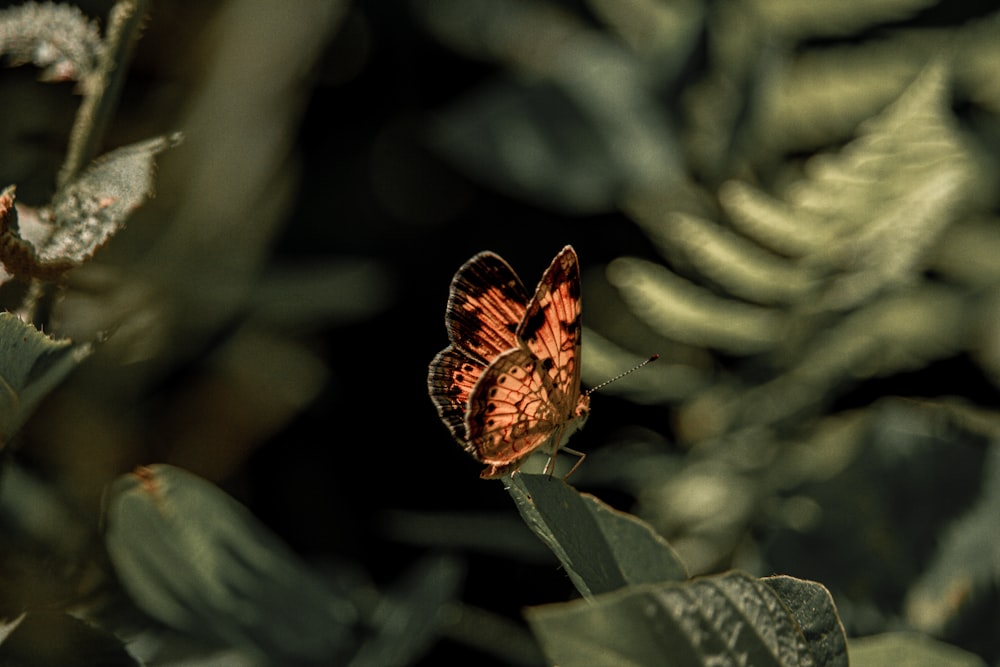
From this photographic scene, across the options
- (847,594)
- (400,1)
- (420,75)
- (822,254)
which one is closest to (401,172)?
(420,75)

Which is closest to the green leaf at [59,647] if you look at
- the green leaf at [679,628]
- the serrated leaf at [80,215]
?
the serrated leaf at [80,215]

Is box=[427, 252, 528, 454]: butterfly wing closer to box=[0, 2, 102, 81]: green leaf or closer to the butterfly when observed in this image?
the butterfly

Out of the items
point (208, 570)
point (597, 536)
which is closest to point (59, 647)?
point (208, 570)

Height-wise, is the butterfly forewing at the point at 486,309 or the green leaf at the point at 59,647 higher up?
the butterfly forewing at the point at 486,309

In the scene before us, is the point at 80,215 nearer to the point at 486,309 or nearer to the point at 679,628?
the point at 486,309

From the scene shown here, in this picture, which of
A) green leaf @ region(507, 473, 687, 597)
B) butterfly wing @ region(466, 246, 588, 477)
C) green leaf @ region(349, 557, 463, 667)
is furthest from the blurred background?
green leaf @ region(507, 473, 687, 597)

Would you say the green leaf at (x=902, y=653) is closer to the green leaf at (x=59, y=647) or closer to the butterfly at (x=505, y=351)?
the butterfly at (x=505, y=351)

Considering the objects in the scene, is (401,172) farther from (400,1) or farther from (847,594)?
(847,594)
